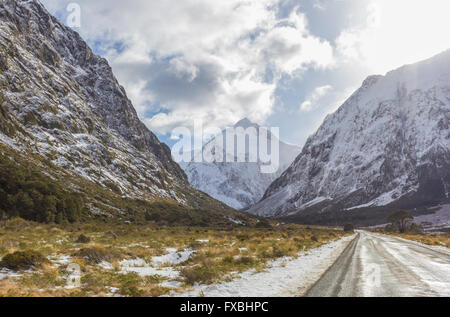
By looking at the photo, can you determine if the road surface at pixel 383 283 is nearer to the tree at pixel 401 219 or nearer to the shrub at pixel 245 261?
the shrub at pixel 245 261

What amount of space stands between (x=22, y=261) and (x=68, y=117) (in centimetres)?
12256

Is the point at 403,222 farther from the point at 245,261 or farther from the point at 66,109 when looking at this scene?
the point at 66,109

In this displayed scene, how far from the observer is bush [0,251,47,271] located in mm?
11148

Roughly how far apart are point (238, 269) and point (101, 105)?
170 metres

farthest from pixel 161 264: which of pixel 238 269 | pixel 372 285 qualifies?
pixel 372 285

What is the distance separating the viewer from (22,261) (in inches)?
451

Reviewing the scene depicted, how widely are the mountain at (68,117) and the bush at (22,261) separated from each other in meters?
62.1

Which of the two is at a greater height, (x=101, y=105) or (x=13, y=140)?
(x=101, y=105)

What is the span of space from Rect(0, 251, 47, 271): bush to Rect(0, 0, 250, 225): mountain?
62.1m

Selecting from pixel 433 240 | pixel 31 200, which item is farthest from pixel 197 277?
pixel 31 200

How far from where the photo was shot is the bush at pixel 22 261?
11.1 meters
